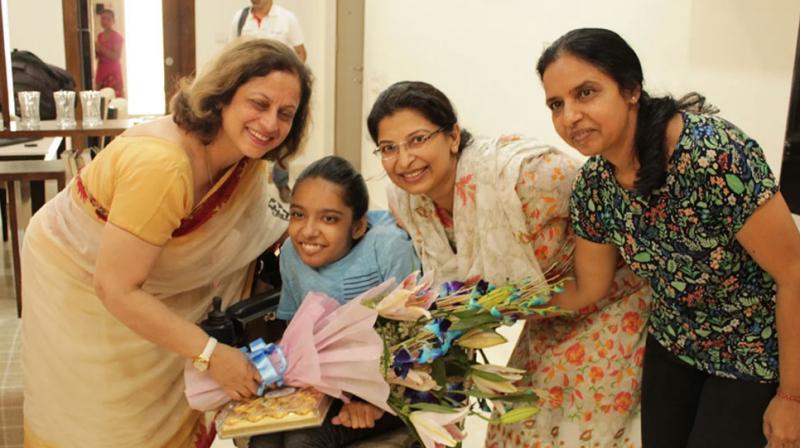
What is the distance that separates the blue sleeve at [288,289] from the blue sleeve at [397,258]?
0.67 feet

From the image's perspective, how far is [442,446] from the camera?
1481 mm

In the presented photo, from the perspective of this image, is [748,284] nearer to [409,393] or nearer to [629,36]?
[409,393]

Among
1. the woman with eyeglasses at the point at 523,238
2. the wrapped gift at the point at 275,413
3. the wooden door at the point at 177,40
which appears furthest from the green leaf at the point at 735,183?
the wooden door at the point at 177,40

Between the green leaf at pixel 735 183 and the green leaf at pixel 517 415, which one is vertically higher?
the green leaf at pixel 735 183

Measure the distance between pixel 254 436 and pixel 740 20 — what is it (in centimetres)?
180

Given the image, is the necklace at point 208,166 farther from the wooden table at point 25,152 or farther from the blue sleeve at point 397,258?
the wooden table at point 25,152

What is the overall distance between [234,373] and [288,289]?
0.36 meters

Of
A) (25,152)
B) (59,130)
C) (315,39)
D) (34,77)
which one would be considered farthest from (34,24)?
(59,130)

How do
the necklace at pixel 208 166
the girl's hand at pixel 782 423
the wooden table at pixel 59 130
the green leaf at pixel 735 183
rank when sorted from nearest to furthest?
the green leaf at pixel 735 183 → the girl's hand at pixel 782 423 → the necklace at pixel 208 166 → the wooden table at pixel 59 130

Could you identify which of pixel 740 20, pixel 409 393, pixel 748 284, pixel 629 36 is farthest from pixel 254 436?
pixel 629 36

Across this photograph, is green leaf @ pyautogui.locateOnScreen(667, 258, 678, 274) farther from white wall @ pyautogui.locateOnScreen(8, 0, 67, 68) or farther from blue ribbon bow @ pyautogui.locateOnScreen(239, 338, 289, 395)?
white wall @ pyautogui.locateOnScreen(8, 0, 67, 68)

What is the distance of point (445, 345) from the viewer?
4.66ft

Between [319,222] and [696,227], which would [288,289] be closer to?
[319,222]

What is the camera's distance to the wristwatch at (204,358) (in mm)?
1461
